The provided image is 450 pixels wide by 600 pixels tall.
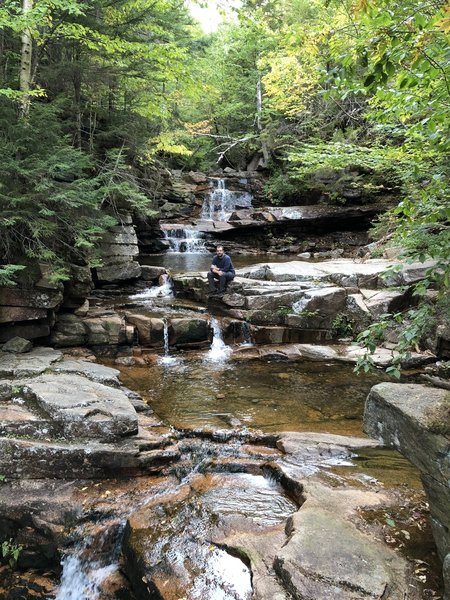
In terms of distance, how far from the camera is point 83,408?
5.17 m

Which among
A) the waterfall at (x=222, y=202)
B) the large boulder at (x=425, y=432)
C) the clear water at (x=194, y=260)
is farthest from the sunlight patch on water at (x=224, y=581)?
the waterfall at (x=222, y=202)

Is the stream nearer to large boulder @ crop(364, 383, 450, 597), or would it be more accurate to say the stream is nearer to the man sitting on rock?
large boulder @ crop(364, 383, 450, 597)

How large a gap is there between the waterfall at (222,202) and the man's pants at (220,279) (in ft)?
35.1

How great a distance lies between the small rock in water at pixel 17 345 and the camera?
7.53 m

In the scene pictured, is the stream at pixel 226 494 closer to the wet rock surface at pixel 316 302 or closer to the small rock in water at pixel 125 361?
the small rock in water at pixel 125 361

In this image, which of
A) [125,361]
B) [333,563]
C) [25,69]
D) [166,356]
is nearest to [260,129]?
[25,69]

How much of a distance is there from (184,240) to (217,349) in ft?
32.6

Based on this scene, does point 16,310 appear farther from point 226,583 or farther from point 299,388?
point 226,583

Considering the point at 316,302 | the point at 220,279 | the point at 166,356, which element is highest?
the point at 220,279

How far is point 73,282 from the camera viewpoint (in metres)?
8.92

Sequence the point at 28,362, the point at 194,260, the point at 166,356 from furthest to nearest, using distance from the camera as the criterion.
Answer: the point at 194,260 → the point at 166,356 → the point at 28,362

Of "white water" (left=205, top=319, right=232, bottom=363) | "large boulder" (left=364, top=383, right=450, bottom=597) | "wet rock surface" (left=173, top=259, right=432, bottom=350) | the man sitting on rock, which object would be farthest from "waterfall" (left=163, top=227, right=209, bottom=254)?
"large boulder" (left=364, top=383, right=450, bottom=597)

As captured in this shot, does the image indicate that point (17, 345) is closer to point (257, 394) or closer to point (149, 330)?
→ point (149, 330)

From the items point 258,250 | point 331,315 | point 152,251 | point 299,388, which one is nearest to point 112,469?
point 299,388
